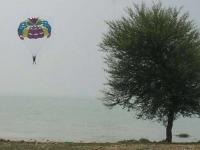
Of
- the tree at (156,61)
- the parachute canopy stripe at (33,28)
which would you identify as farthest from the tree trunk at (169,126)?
the parachute canopy stripe at (33,28)

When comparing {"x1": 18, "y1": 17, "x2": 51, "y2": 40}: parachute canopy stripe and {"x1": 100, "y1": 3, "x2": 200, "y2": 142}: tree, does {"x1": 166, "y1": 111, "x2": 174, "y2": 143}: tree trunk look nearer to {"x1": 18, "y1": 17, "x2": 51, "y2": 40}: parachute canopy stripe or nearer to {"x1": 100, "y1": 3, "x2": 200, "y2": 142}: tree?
{"x1": 100, "y1": 3, "x2": 200, "y2": 142}: tree

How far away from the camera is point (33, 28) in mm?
53594

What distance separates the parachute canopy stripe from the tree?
5038 mm

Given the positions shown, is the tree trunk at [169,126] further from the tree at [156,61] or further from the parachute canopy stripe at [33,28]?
the parachute canopy stripe at [33,28]

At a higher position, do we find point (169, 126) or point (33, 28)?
point (33, 28)

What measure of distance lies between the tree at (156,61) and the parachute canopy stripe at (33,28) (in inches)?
198

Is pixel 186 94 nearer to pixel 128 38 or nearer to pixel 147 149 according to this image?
pixel 128 38

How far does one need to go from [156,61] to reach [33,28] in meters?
10.7

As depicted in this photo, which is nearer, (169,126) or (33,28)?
(169,126)

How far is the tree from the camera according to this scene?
4884cm

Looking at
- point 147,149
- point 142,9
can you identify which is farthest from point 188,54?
point 147,149

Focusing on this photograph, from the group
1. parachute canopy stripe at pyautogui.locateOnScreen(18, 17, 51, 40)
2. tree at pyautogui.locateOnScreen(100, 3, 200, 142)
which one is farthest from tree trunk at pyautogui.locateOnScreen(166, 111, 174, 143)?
parachute canopy stripe at pyautogui.locateOnScreen(18, 17, 51, 40)

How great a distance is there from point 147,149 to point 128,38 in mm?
15113

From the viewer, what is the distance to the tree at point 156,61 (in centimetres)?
4884
